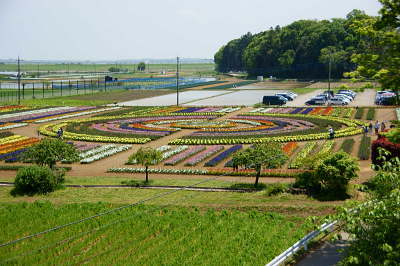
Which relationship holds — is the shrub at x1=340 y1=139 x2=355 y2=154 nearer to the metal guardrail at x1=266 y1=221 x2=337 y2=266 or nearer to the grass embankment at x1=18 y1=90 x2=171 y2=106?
the metal guardrail at x1=266 y1=221 x2=337 y2=266

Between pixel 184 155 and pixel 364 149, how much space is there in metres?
12.1

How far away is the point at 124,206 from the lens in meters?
19.4

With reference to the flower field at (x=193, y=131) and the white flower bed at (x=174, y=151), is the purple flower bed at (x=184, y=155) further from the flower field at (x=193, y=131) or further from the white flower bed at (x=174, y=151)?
the white flower bed at (x=174, y=151)

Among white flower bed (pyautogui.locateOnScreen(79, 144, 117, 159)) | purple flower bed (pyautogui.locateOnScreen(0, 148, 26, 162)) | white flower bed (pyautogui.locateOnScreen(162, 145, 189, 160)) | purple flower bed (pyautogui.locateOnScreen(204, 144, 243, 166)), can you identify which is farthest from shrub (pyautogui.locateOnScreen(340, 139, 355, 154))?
purple flower bed (pyautogui.locateOnScreen(0, 148, 26, 162))

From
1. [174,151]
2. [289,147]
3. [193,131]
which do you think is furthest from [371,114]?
[174,151]

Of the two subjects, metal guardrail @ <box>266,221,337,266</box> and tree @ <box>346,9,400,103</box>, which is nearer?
metal guardrail @ <box>266,221,337,266</box>

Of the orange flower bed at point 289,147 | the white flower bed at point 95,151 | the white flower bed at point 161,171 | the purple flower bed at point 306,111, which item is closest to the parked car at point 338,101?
the purple flower bed at point 306,111

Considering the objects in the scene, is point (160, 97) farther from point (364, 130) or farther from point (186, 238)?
point (186, 238)

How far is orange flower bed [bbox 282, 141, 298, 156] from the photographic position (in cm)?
3263

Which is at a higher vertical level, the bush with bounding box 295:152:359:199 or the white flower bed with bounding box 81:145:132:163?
the bush with bounding box 295:152:359:199

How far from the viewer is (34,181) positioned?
23.6m

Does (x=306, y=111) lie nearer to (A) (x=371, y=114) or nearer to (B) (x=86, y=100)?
(A) (x=371, y=114)

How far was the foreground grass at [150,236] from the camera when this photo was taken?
46.4 feet

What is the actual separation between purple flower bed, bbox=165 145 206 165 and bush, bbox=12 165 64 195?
8850 mm
